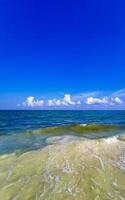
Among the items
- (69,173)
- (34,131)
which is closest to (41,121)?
(34,131)

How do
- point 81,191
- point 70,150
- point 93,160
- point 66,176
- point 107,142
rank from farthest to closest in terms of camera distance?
point 107,142 → point 70,150 → point 93,160 → point 66,176 → point 81,191

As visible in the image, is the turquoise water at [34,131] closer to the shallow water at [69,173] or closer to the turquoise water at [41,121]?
the turquoise water at [41,121]

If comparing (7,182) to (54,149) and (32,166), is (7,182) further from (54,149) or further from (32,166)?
(54,149)

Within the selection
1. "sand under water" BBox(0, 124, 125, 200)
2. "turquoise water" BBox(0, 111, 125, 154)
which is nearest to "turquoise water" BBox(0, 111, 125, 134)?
"turquoise water" BBox(0, 111, 125, 154)

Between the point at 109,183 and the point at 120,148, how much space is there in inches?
76.7

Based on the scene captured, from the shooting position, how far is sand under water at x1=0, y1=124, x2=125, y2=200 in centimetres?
471

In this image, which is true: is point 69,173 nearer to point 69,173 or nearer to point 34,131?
point 69,173

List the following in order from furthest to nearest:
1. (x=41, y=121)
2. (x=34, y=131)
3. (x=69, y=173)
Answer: (x=41, y=121) → (x=34, y=131) → (x=69, y=173)

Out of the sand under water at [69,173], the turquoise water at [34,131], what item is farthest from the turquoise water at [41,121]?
the sand under water at [69,173]

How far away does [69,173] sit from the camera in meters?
5.36

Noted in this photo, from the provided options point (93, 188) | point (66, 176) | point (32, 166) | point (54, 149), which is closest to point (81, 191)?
point (93, 188)

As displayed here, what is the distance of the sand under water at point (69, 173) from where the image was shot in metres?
4.71

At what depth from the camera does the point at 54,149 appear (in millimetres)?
6922

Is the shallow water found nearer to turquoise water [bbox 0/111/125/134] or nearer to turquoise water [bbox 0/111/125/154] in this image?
turquoise water [bbox 0/111/125/154]
